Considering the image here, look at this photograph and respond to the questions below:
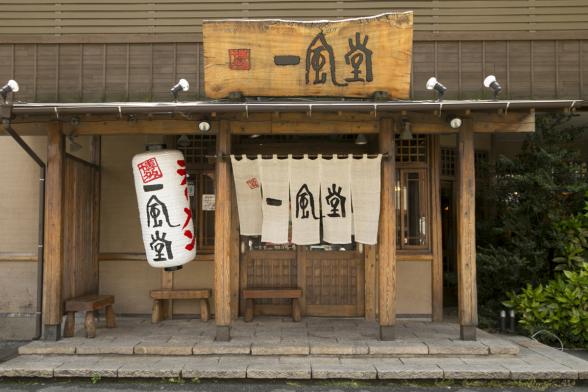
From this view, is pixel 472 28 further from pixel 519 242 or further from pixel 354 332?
pixel 354 332

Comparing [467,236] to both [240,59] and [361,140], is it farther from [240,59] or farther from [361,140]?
[240,59]

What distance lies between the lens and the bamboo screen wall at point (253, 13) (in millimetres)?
9188

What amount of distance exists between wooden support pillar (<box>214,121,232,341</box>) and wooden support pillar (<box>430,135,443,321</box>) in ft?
13.8

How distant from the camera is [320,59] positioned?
7527mm

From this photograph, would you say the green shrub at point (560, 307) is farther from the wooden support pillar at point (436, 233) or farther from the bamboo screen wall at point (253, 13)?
the bamboo screen wall at point (253, 13)

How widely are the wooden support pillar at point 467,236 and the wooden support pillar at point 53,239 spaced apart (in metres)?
6.50

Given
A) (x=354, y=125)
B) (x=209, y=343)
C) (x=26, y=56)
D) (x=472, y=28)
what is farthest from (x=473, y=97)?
(x=26, y=56)

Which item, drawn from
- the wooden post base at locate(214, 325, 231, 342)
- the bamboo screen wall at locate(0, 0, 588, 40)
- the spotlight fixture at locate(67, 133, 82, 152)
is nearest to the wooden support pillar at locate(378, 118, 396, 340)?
the wooden post base at locate(214, 325, 231, 342)

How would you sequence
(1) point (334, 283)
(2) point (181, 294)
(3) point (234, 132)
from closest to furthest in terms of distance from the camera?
(3) point (234, 132)
(2) point (181, 294)
(1) point (334, 283)

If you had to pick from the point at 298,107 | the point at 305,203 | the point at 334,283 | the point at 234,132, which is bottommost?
the point at 334,283

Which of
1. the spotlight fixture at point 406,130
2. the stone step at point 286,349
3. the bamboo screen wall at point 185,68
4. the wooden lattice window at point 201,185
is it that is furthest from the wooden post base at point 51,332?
the spotlight fixture at point 406,130

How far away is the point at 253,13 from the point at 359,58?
9.49 feet

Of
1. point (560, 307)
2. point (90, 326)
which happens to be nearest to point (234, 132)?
point (90, 326)

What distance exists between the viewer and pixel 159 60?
366 inches
